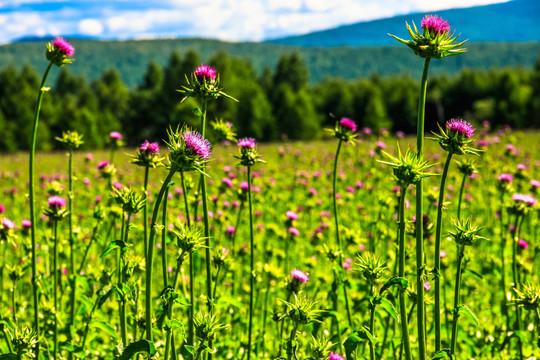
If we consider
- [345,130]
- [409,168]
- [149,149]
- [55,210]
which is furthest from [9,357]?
[345,130]

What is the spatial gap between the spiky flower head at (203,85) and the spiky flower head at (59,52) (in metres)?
0.90

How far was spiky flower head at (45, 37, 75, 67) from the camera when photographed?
3.12 metres

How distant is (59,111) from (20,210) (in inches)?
1938

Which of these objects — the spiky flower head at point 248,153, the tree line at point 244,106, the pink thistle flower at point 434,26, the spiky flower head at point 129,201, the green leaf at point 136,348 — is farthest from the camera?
the tree line at point 244,106

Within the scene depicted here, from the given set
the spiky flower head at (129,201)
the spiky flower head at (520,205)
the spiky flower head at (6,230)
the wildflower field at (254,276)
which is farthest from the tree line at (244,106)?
the spiky flower head at (129,201)

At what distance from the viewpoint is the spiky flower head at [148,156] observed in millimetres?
3172

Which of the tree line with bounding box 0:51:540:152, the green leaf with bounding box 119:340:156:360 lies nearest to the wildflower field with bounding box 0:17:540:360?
the green leaf with bounding box 119:340:156:360

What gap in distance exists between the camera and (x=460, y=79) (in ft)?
245

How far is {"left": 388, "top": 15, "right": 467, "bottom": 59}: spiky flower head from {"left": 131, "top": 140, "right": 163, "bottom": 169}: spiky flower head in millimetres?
1789

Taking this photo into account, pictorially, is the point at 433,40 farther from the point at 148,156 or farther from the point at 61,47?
the point at 61,47

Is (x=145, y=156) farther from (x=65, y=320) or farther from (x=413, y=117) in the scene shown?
(x=413, y=117)

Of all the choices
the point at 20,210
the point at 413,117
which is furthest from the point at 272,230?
the point at 413,117

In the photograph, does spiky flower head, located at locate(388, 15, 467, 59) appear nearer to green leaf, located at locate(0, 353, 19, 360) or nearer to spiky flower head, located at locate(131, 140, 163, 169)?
spiky flower head, located at locate(131, 140, 163, 169)

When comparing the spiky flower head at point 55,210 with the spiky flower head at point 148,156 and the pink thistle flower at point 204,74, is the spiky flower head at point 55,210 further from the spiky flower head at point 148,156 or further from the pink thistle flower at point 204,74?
the pink thistle flower at point 204,74
